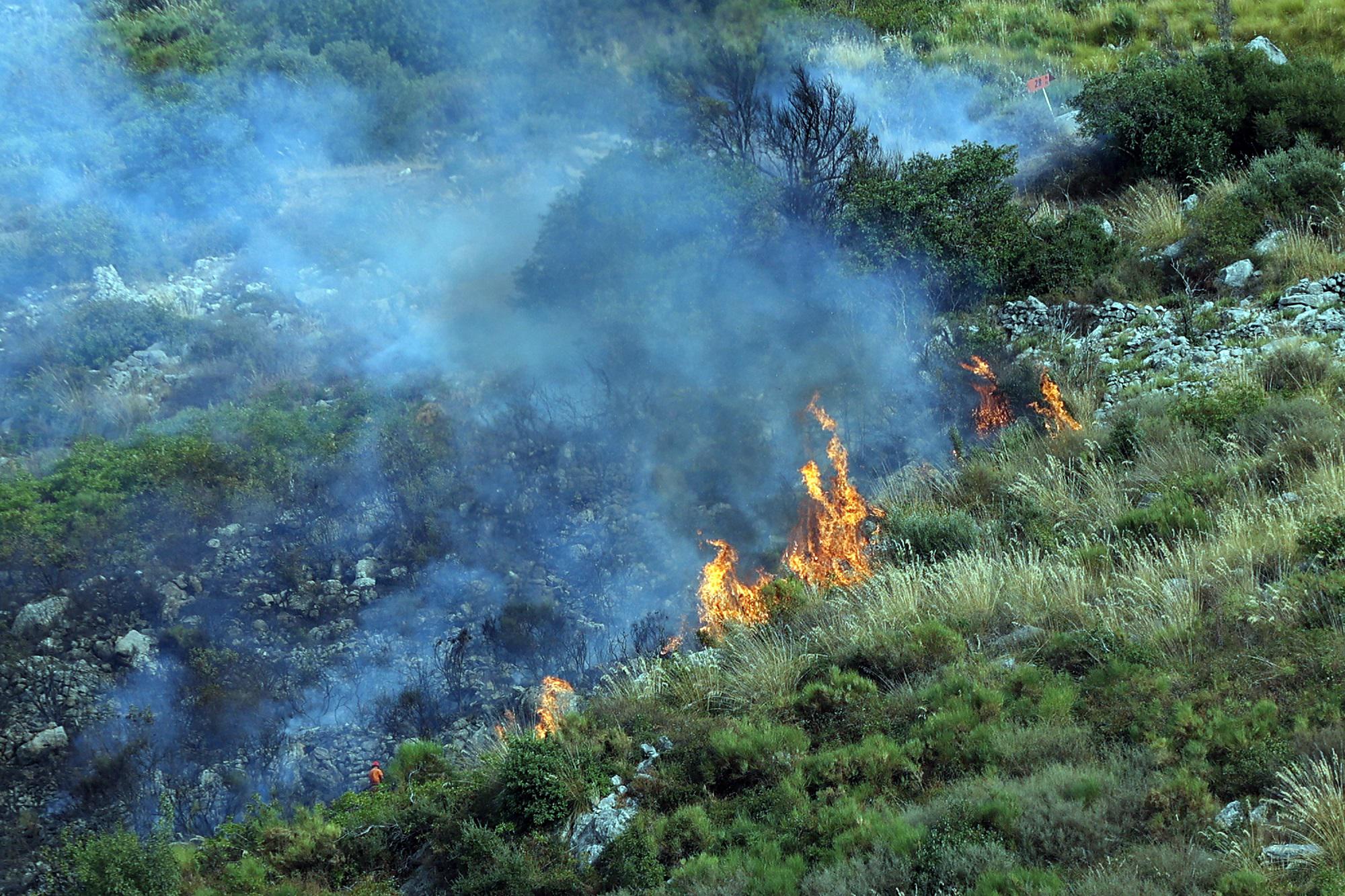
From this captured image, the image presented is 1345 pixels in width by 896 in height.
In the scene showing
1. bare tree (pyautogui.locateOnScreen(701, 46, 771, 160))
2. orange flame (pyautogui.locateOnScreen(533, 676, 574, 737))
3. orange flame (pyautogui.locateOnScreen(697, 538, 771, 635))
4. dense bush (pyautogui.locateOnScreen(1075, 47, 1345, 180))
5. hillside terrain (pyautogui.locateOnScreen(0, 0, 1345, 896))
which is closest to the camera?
hillside terrain (pyautogui.locateOnScreen(0, 0, 1345, 896))

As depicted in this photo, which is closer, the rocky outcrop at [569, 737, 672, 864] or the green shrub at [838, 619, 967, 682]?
the rocky outcrop at [569, 737, 672, 864]

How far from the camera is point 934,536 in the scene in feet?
26.7

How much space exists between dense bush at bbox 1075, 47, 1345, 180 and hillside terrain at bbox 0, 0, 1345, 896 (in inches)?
A: 2.7

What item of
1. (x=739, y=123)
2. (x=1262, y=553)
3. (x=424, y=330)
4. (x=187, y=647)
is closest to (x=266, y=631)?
(x=187, y=647)

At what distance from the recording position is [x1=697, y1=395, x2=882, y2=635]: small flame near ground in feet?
27.8

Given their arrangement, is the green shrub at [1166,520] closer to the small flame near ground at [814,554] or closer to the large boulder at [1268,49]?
the small flame near ground at [814,554]

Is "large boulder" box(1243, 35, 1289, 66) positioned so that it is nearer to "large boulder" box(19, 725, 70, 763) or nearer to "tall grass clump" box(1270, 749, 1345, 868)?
"tall grass clump" box(1270, 749, 1345, 868)

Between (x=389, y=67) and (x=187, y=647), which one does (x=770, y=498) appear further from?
(x=389, y=67)

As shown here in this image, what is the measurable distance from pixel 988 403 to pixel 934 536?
301 cm

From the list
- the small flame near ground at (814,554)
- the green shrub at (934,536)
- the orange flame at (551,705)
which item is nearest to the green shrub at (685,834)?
the orange flame at (551,705)

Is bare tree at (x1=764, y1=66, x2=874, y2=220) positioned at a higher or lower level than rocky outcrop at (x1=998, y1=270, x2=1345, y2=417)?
higher

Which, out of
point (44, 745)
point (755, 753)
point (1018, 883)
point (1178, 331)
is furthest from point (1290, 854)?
point (44, 745)

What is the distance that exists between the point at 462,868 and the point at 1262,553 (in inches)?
195

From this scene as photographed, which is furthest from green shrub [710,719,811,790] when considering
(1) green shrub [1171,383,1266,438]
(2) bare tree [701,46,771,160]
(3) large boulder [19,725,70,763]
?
(2) bare tree [701,46,771,160]
